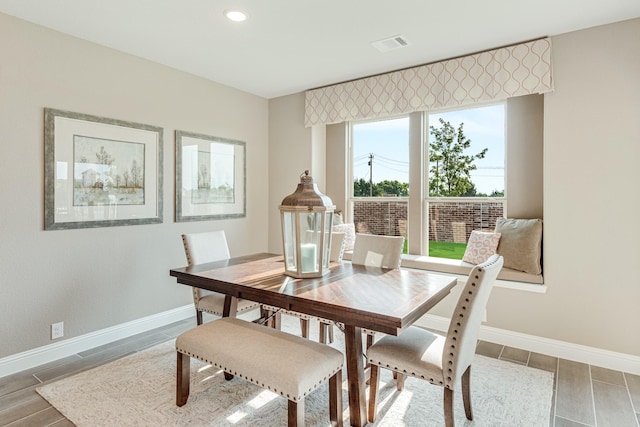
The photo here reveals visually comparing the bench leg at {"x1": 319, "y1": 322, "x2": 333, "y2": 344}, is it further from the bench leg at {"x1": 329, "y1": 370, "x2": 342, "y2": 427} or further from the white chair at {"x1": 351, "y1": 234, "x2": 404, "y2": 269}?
the bench leg at {"x1": 329, "y1": 370, "x2": 342, "y2": 427}

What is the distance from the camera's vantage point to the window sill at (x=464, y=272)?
3.09 metres

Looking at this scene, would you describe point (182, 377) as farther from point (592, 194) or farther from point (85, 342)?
point (592, 194)

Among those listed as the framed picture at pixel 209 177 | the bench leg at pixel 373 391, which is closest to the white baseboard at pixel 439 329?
the framed picture at pixel 209 177

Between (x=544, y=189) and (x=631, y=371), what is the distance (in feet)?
4.90

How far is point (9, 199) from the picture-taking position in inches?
104

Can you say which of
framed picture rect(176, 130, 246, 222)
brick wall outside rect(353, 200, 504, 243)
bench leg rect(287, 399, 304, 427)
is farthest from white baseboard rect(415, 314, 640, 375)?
framed picture rect(176, 130, 246, 222)

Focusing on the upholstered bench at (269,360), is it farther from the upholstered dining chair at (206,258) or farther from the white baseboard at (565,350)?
the white baseboard at (565,350)

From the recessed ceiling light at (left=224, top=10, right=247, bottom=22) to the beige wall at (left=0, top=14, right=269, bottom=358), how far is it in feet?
4.24

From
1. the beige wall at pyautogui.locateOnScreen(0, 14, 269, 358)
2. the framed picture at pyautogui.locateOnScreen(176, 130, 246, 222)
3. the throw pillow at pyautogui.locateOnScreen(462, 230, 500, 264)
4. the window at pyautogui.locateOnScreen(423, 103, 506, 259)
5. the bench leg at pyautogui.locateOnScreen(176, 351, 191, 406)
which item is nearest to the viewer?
the bench leg at pyautogui.locateOnScreen(176, 351, 191, 406)

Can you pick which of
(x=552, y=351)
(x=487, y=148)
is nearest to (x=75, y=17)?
(x=487, y=148)

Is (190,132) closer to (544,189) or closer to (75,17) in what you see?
(75,17)

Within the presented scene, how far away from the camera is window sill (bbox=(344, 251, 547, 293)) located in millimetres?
3088

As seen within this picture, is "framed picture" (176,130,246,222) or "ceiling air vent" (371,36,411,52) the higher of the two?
"ceiling air vent" (371,36,411,52)

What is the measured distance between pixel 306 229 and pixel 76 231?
2093 millimetres
